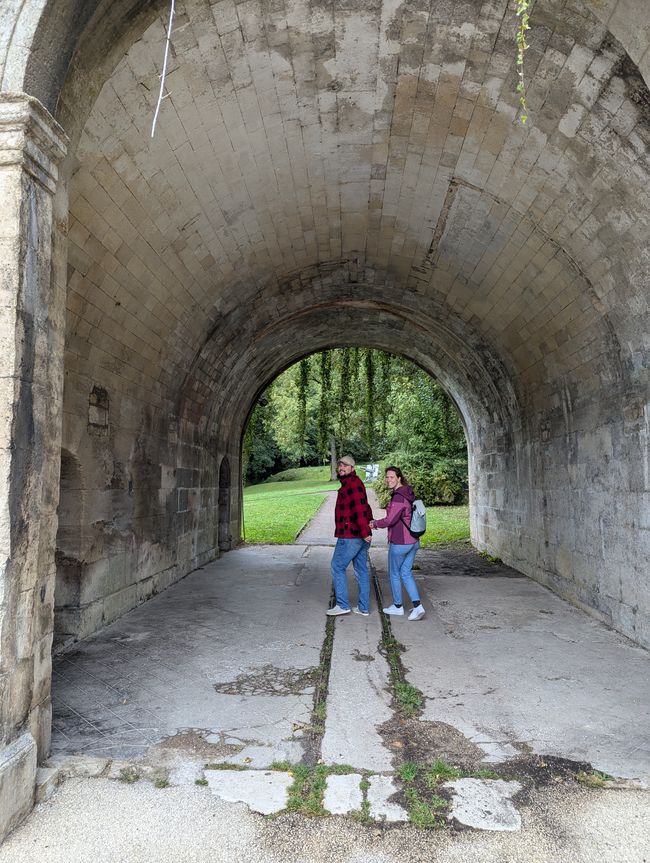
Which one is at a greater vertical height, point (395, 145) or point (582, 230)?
point (395, 145)

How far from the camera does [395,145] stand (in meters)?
6.12

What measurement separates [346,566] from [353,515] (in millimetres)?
630

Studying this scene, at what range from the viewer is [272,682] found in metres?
4.61

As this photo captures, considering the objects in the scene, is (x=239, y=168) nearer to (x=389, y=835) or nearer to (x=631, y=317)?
(x=631, y=317)

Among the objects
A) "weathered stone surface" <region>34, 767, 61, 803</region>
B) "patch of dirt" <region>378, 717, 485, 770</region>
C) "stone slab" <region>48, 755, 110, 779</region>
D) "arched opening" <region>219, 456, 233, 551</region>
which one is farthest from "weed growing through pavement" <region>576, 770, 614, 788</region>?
"arched opening" <region>219, 456, 233, 551</region>

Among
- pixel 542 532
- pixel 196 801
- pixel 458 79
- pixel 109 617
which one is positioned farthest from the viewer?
pixel 542 532

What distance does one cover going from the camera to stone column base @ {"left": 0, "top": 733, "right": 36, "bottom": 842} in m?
2.66

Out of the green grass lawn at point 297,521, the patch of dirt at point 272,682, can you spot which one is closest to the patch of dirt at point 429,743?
the patch of dirt at point 272,682

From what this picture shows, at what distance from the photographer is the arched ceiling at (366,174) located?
14.5ft

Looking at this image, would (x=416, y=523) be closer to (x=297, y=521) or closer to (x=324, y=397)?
(x=324, y=397)

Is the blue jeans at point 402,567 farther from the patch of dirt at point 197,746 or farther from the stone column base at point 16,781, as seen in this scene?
the stone column base at point 16,781

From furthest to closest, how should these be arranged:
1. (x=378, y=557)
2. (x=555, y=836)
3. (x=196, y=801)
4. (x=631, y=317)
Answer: (x=378, y=557), (x=631, y=317), (x=196, y=801), (x=555, y=836)

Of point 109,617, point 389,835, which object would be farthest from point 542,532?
point 389,835

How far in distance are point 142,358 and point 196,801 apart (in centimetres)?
530
